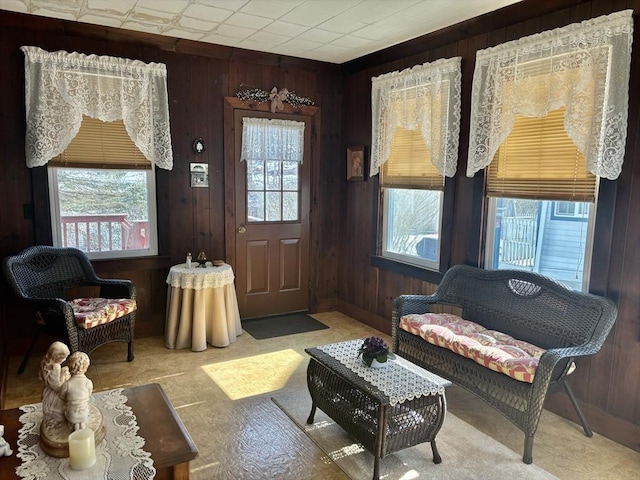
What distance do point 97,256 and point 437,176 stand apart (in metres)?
2.92

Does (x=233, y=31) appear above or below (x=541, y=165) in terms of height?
above

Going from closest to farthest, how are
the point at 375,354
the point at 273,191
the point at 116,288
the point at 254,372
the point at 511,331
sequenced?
1. the point at 375,354
2. the point at 511,331
3. the point at 254,372
4. the point at 116,288
5. the point at 273,191

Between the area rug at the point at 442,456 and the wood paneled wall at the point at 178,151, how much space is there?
2.14 m

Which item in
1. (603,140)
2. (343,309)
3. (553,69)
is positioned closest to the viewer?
(603,140)

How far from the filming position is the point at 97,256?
400cm

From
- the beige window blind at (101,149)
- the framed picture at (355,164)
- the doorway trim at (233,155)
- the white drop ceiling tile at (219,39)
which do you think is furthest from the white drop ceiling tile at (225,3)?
the framed picture at (355,164)

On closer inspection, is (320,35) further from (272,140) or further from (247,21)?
(272,140)

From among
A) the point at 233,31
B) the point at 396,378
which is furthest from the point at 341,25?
the point at 396,378

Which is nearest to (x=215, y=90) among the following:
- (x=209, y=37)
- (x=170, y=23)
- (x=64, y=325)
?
(x=209, y=37)

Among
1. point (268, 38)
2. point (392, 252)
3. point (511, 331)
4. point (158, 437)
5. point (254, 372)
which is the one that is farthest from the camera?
point (392, 252)

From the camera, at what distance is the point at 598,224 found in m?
2.75

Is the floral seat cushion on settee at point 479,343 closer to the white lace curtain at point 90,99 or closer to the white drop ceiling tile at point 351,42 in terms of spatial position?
the white drop ceiling tile at point 351,42

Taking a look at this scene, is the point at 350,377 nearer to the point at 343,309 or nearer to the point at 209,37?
the point at 343,309

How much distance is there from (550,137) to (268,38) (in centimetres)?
239
